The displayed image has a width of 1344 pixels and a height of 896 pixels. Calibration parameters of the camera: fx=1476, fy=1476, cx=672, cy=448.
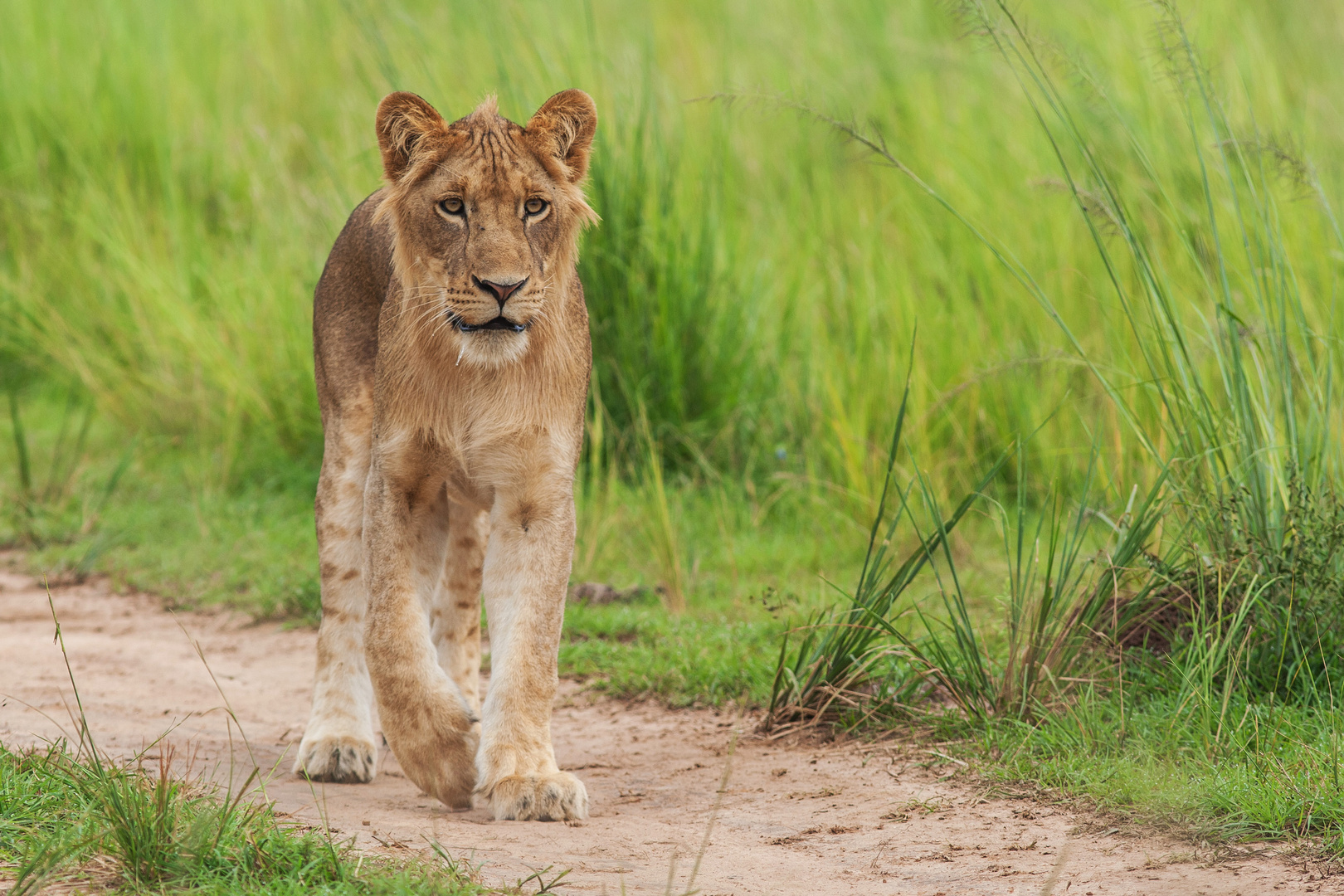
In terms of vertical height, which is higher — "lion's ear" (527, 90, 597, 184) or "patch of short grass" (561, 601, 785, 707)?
"lion's ear" (527, 90, 597, 184)

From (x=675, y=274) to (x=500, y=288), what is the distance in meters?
3.58

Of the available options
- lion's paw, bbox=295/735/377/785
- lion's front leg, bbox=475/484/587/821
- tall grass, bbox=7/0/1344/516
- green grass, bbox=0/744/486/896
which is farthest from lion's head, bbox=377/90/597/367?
tall grass, bbox=7/0/1344/516

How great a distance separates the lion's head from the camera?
3646 millimetres

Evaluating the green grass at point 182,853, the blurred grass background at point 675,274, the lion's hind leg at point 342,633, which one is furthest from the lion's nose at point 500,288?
the blurred grass background at point 675,274

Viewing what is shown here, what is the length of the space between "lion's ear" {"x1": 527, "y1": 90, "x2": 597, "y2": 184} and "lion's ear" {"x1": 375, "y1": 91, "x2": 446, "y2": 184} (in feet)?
0.85

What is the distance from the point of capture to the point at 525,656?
3709 mm

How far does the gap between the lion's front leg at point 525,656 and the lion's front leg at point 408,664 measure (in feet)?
0.25

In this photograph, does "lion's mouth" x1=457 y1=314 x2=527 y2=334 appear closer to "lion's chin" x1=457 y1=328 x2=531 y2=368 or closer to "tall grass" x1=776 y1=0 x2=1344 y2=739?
"lion's chin" x1=457 y1=328 x2=531 y2=368

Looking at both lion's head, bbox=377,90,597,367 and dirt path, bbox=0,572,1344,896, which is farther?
lion's head, bbox=377,90,597,367

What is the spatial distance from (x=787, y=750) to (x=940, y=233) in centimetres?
437

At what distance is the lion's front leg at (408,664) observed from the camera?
12.1ft

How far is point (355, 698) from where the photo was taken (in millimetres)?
4238

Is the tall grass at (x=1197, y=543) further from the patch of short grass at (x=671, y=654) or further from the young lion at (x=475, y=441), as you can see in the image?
the young lion at (x=475, y=441)

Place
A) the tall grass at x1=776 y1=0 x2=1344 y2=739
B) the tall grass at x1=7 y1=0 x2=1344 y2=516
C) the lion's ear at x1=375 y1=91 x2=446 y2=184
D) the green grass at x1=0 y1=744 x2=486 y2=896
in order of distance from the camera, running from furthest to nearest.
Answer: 1. the tall grass at x1=7 y1=0 x2=1344 y2=516
2. the tall grass at x1=776 y1=0 x2=1344 y2=739
3. the lion's ear at x1=375 y1=91 x2=446 y2=184
4. the green grass at x1=0 y1=744 x2=486 y2=896
